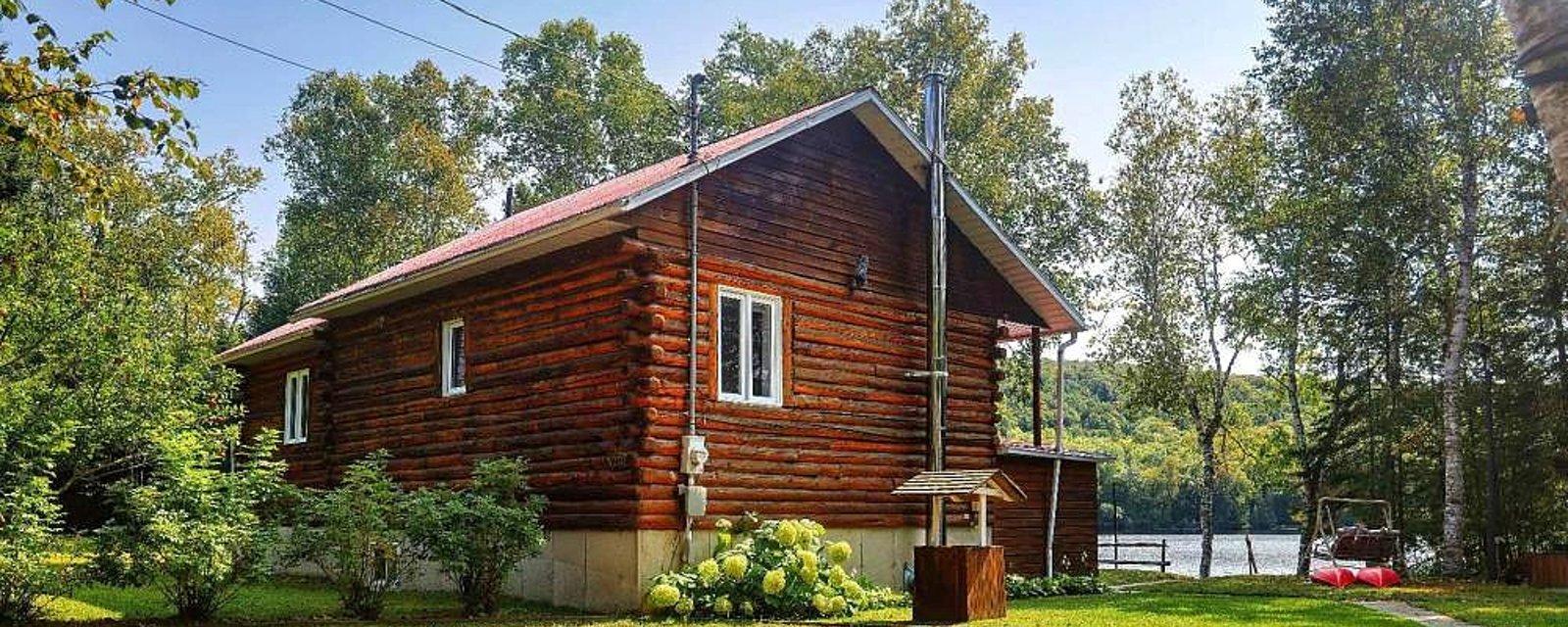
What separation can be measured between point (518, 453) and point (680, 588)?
3686mm

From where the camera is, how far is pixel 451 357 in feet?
63.7

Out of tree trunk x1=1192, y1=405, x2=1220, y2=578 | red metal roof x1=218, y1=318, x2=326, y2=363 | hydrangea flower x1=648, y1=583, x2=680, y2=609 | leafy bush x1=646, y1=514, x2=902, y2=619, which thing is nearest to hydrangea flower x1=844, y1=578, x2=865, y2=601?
leafy bush x1=646, y1=514, x2=902, y2=619

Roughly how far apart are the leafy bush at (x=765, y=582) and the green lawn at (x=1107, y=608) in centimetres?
47

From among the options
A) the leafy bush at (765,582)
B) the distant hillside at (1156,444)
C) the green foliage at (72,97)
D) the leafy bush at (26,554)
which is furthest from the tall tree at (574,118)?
the green foliage at (72,97)

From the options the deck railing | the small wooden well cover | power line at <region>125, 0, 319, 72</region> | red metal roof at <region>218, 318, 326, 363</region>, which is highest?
power line at <region>125, 0, 319, 72</region>

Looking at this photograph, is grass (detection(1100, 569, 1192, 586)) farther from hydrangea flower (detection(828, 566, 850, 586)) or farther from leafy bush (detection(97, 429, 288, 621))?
leafy bush (detection(97, 429, 288, 621))

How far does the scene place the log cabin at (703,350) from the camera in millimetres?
16031

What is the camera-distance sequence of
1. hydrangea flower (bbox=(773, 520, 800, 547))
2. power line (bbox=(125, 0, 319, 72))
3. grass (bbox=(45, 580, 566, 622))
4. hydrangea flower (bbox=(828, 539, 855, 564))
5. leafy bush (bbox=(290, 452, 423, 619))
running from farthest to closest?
power line (bbox=(125, 0, 319, 72))
hydrangea flower (bbox=(828, 539, 855, 564))
hydrangea flower (bbox=(773, 520, 800, 547))
leafy bush (bbox=(290, 452, 423, 619))
grass (bbox=(45, 580, 566, 622))

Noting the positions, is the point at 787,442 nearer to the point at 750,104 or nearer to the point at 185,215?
the point at 750,104

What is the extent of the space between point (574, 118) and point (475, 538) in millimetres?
31287

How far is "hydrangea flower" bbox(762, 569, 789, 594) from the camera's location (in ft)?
49.2

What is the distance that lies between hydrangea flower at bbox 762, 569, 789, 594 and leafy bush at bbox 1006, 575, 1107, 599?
5.39 m

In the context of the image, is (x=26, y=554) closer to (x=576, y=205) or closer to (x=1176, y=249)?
(x=576, y=205)

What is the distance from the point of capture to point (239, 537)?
13.3m
